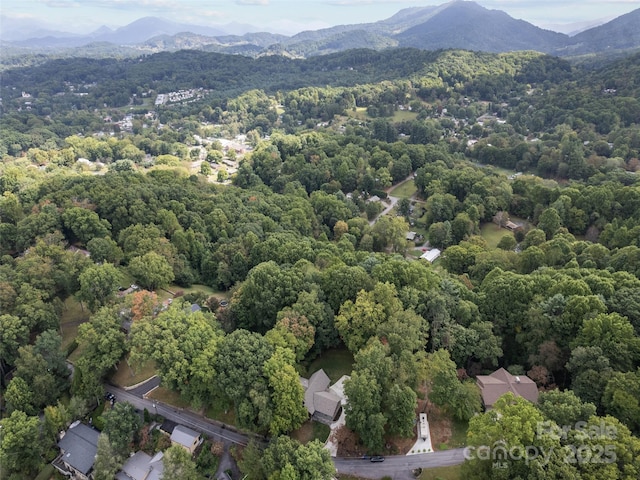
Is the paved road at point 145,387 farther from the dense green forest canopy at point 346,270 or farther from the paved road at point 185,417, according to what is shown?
the dense green forest canopy at point 346,270

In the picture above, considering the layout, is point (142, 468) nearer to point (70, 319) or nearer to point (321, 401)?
point (321, 401)

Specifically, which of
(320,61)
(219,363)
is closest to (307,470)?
(219,363)

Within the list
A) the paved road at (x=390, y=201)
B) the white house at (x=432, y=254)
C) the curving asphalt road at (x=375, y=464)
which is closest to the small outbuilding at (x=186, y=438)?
the curving asphalt road at (x=375, y=464)

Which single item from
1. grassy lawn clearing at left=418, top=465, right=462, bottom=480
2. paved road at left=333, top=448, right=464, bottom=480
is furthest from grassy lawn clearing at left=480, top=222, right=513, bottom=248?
grassy lawn clearing at left=418, top=465, right=462, bottom=480

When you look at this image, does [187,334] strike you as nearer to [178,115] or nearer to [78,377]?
[78,377]

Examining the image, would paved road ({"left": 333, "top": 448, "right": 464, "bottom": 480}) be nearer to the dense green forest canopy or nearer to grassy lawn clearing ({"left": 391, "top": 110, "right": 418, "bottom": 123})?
the dense green forest canopy

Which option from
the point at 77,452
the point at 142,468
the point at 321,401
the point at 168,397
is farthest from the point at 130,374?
the point at 321,401
